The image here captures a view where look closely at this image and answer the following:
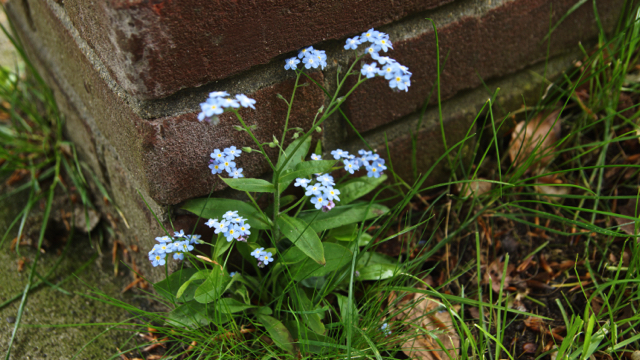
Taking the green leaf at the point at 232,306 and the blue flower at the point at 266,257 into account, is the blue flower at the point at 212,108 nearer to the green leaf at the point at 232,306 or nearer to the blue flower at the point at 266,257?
the blue flower at the point at 266,257

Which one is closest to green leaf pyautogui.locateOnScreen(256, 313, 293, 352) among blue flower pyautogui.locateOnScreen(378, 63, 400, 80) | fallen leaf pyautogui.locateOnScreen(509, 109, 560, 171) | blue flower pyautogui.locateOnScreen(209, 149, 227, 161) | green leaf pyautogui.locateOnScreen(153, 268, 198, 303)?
green leaf pyautogui.locateOnScreen(153, 268, 198, 303)

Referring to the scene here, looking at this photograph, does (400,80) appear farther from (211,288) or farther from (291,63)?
(211,288)

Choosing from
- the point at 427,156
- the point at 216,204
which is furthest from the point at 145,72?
the point at 427,156

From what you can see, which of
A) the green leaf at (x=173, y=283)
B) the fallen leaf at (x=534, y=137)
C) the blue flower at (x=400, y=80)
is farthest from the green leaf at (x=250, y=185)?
the fallen leaf at (x=534, y=137)

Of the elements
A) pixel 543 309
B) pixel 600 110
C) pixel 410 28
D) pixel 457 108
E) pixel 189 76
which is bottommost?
pixel 543 309

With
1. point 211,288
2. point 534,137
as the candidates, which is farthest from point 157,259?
point 534,137

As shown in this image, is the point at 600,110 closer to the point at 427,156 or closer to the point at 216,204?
the point at 427,156
